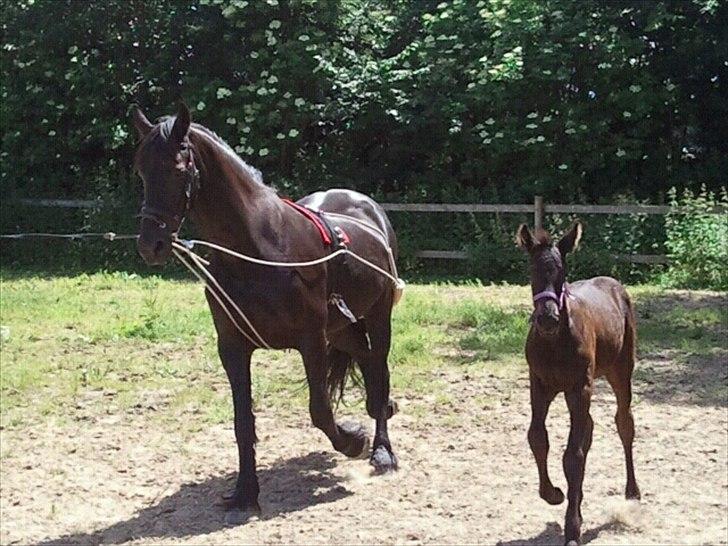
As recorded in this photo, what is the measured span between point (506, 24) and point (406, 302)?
668cm

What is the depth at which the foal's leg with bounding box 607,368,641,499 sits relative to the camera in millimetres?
5312

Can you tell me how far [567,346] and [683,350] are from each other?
513cm

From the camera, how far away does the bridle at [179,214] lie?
4.98 metres

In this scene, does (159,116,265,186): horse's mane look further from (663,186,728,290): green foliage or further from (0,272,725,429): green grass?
(663,186,728,290): green foliage

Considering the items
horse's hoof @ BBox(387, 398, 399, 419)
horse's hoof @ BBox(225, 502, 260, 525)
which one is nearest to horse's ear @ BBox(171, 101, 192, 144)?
horse's hoof @ BBox(225, 502, 260, 525)

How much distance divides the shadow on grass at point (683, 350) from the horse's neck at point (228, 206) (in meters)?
3.66

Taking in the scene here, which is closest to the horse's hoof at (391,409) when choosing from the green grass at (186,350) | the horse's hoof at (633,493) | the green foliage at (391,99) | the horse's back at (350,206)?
the green grass at (186,350)

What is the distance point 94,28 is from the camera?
1898cm

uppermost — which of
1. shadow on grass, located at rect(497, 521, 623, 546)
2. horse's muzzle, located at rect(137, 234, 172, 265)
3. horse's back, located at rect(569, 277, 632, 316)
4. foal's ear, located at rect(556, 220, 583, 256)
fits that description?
foal's ear, located at rect(556, 220, 583, 256)

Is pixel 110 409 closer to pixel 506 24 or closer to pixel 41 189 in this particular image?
pixel 506 24

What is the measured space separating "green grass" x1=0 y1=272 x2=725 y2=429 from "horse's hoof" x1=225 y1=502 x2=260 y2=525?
5.82 feet

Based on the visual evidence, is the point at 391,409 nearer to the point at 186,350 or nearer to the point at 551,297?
the point at 551,297

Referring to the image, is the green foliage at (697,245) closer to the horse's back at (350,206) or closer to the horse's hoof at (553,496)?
the horse's back at (350,206)

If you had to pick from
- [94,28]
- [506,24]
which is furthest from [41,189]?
[506,24]
